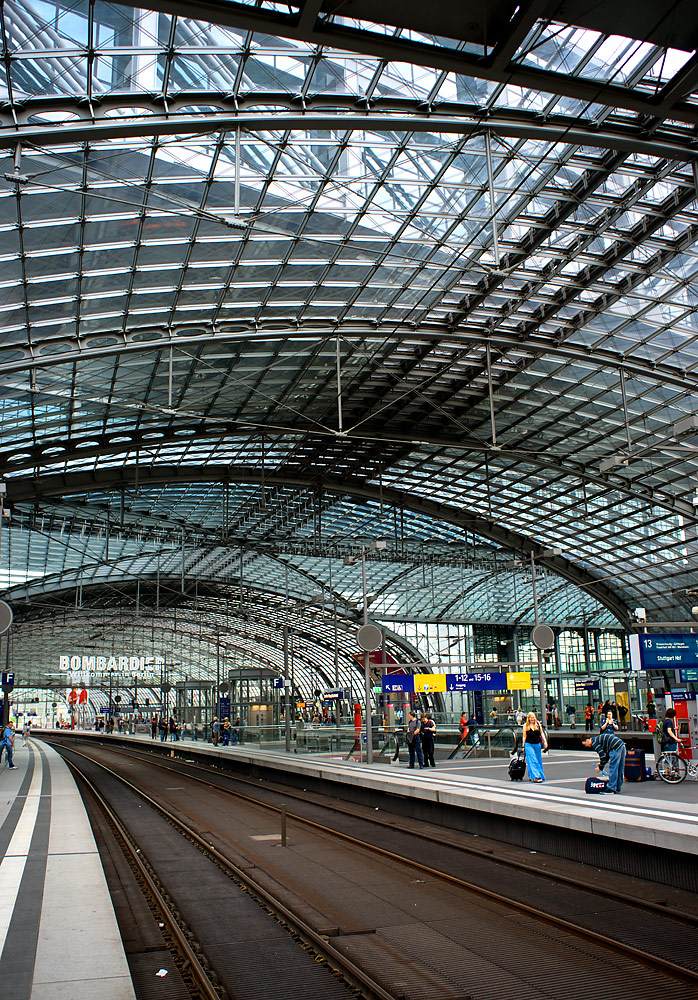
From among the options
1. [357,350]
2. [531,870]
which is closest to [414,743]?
[531,870]

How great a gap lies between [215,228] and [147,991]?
69.6ft

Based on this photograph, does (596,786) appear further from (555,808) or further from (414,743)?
(414,743)

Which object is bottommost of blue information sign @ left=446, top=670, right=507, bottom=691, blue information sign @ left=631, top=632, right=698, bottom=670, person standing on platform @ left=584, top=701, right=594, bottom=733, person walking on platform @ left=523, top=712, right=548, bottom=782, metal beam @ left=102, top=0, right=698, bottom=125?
person standing on platform @ left=584, top=701, right=594, bottom=733

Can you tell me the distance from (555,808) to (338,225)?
1795 centimetres

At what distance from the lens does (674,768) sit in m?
19.3

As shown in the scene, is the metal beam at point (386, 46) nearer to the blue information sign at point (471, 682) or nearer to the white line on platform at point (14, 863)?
the white line on platform at point (14, 863)

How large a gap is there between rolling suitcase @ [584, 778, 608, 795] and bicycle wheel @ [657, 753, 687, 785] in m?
2.78

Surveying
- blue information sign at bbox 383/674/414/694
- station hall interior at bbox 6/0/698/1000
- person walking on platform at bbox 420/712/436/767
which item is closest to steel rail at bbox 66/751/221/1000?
station hall interior at bbox 6/0/698/1000

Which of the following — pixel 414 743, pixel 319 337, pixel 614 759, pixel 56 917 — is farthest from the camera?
pixel 319 337

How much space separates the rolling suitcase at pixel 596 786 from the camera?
17359mm

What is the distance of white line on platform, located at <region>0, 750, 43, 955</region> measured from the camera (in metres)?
9.70

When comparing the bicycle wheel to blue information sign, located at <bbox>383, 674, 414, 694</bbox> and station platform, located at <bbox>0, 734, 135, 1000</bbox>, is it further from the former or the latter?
A: blue information sign, located at <bbox>383, 674, 414, 694</bbox>

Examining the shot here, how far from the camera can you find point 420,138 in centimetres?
2181

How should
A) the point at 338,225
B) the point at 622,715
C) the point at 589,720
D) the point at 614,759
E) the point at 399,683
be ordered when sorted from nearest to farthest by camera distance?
the point at 614,759
the point at 338,225
the point at 399,683
the point at 622,715
the point at 589,720
